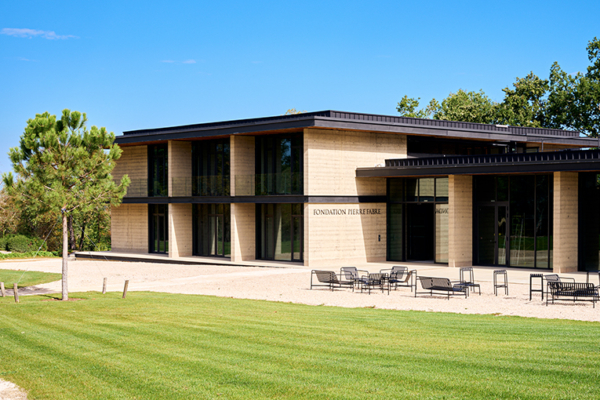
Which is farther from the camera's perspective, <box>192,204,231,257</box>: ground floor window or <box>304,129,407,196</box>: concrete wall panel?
<box>192,204,231,257</box>: ground floor window

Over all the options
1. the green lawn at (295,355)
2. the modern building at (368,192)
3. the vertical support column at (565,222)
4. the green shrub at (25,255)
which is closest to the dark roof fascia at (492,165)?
the modern building at (368,192)

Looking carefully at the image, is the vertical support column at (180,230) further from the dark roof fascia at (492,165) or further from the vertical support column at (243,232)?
the dark roof fascia at (492,165)

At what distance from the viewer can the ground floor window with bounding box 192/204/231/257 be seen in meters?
34.3

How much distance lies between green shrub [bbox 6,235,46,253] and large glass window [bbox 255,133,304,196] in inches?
777

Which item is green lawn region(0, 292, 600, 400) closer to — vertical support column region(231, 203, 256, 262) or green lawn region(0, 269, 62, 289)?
green lawn region(0, 269, 62, 289)

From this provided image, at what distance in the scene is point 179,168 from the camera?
1405 inches

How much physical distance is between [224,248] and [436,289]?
702 inches

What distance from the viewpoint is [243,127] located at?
30.8 m

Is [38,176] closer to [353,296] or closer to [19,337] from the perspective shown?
[19,337]

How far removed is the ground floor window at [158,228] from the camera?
37.7m

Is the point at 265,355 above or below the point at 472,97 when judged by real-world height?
below

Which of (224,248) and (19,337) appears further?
(224,248)

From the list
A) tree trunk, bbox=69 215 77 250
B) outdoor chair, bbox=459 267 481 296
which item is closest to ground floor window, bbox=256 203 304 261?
outdoor chair, bbox=459 267 481 296

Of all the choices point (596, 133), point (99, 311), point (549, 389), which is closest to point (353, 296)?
point (99, 311)
